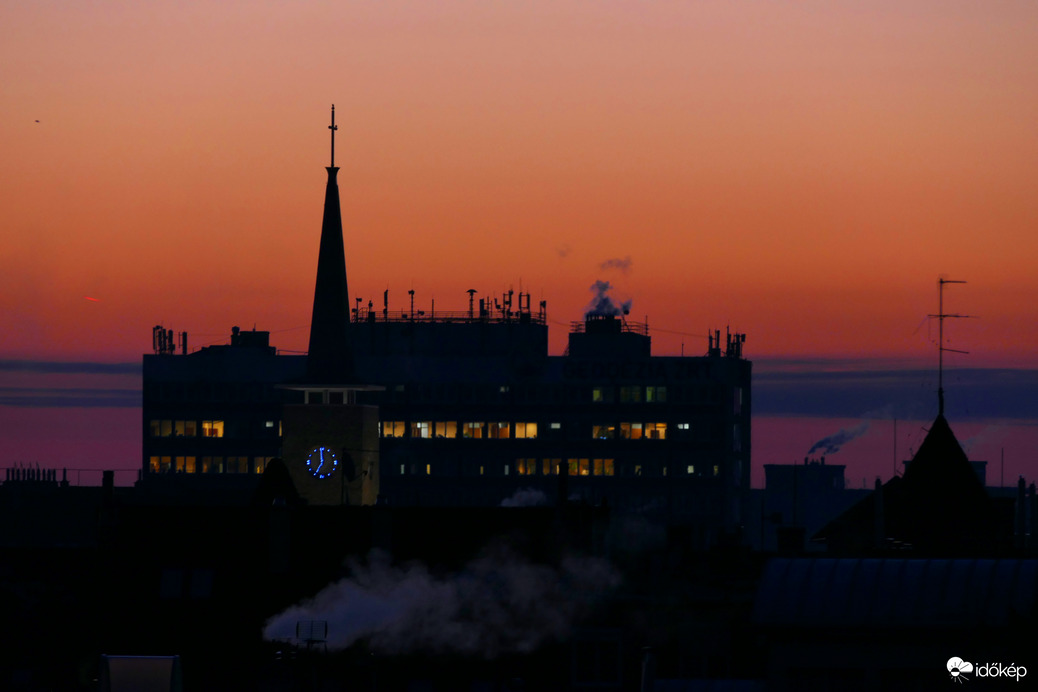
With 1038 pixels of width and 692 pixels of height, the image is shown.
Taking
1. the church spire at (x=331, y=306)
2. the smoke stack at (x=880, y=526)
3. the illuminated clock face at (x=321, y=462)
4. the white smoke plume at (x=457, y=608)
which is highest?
the church spire at (x=331, y=306)

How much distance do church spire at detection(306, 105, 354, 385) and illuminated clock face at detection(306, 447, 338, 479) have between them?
777cm

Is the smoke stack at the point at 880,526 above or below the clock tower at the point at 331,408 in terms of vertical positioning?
below

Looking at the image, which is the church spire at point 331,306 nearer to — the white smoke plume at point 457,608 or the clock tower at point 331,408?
the clock tower at point 331,408

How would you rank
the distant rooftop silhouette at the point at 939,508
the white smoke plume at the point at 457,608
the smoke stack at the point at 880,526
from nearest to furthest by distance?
the white smoke plume at the point at 457,608 → the distant rooftop silhouette at the point at 939,508 → the smoke stack at the point at 880,526

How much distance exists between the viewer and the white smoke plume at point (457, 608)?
8519cm

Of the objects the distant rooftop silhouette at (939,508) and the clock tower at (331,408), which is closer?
the distant rooftop silhouette at (939,508)

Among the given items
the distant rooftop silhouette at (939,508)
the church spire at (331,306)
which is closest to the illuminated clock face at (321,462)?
the church spire at (331,306)

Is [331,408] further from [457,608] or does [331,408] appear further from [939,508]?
[457,608]

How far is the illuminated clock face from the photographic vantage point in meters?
175

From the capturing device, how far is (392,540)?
97.6 meters

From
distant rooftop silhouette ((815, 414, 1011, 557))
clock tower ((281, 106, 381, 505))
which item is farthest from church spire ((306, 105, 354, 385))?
distant rooftop silhouette ((815, 414, 1011, 557))

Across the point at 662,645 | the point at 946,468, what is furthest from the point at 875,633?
the point at 946,468

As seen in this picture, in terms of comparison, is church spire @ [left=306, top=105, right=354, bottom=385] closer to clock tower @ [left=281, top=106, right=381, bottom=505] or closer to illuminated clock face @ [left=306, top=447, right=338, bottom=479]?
clock tower @ [left=281, top=106, right=381, bottom=505]

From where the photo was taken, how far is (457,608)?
288 ft
